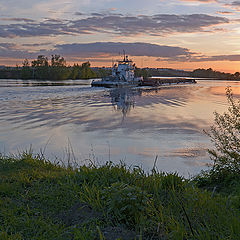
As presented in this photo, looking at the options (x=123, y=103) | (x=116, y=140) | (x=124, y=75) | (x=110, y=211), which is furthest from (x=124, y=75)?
(x=110, y=211)

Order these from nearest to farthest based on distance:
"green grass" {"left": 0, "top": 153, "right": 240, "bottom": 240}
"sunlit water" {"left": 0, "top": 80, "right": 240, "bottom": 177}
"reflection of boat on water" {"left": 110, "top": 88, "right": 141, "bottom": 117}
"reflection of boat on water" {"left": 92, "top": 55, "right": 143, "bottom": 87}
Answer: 1. "green grass" {"left": 0, "top": 153, "right": 240, "bottom": 240}
2. "sunlit water" {"left": 0, "top": 80, "right": 240, "bottom": 177}
3. "reflection of boat on water" {"left": 110, "top": 88, "right": 141, "bottom": 117}
4. "reflection of boat on water" {"left": 92, "top": 55, "right": 143, "bottom": 87}

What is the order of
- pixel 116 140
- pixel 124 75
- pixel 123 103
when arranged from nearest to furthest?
pixel 116 140
pixel 123 103
pixel 124 75

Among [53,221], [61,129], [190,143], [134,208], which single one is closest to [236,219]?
[134,208]

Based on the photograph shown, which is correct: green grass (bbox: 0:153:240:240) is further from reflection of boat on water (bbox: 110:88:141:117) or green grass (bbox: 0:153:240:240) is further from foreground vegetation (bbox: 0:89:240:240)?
reflection of boat on water (bbox: 110:88:141:117)

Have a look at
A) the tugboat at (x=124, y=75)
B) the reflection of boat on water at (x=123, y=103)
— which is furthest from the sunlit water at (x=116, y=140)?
the tugboat at (x=124, y=75)

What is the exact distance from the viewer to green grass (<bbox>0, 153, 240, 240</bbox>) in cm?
347

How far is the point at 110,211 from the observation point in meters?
3.96

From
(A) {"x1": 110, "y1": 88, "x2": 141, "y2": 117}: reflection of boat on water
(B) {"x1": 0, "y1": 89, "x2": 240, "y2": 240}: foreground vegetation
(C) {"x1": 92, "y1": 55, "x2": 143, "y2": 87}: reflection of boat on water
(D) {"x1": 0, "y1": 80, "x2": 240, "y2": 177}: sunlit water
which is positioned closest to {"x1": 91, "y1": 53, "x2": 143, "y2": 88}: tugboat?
(C) {"x1": 92, "y1": 55, "x2": 143, "y2": 87}: reflection of boat on water

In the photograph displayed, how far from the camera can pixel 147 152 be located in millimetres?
10375

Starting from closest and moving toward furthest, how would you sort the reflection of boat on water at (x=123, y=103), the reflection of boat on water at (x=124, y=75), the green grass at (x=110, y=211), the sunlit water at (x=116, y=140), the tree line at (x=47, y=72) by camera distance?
the green grass at (x=110, y=211) < the sunlit water at (x=116, y=140) < the reflection of boat on water at (x=123, y=103) < the reflection of boat on water at (x=124, y=75) < the tree line at (x=47, y=72)

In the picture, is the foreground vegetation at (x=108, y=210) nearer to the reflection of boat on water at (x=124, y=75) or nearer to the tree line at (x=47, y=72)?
the reflection of boat on water at (x=124, y=75)

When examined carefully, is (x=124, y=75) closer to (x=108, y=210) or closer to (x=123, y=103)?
(x=123, y=103)

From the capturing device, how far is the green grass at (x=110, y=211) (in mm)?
3467

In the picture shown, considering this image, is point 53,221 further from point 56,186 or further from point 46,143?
point 46,143
